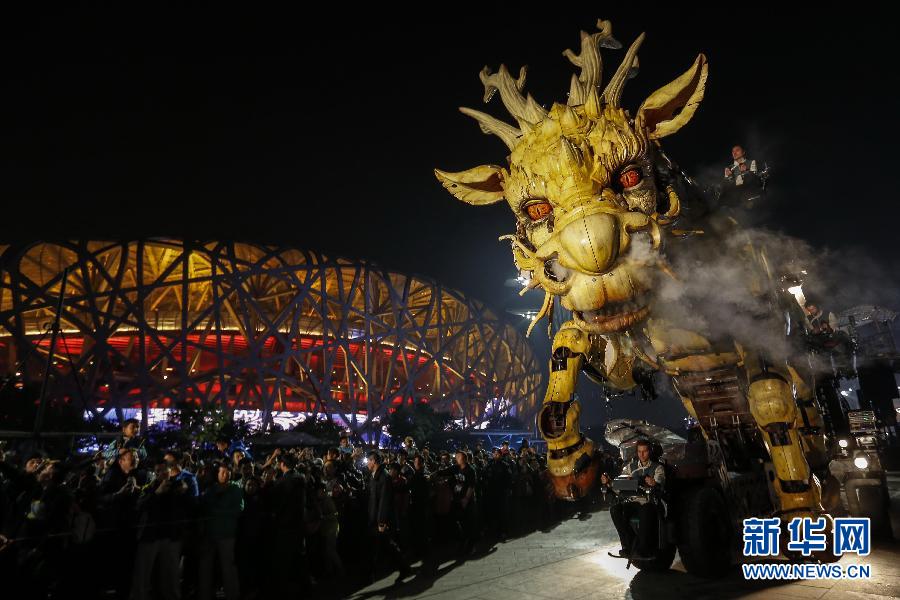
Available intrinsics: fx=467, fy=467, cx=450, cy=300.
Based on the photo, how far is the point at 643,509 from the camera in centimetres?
452

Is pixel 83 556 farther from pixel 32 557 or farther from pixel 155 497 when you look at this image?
pixel 155 497

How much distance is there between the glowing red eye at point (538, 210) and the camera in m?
2.91

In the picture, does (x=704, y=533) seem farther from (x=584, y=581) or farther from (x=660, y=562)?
(x=584, y=581)

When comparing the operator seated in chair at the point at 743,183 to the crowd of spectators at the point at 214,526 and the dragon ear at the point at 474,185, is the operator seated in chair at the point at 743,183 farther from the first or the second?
the crowd of spectators at the point at 214,526

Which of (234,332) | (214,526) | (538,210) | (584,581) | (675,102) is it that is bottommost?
(584,581)

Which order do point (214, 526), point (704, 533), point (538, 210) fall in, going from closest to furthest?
point (538, 210)
point (704, 533)
point (214, 526)

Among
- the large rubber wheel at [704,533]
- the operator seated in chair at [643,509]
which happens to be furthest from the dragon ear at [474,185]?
the large rubber wheel at [704,533]

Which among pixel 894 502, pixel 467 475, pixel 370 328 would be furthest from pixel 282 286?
pixel 894 502

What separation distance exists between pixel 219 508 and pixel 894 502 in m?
13.9

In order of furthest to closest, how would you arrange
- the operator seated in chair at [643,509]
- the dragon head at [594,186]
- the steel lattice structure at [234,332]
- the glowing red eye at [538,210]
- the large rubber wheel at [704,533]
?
the steel lattice structure at [234,332] < the operator seated in chair at [643,509] < the large rubber wheel at [704,533] < the glowing red eye at [538,210] < the dragon head at [594,186]

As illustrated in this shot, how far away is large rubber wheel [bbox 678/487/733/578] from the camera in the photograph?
13.6 feet

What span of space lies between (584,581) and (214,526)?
4.27m

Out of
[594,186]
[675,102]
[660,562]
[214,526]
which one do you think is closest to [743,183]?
[675,102]

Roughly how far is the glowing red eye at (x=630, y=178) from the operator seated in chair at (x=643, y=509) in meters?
2.95
